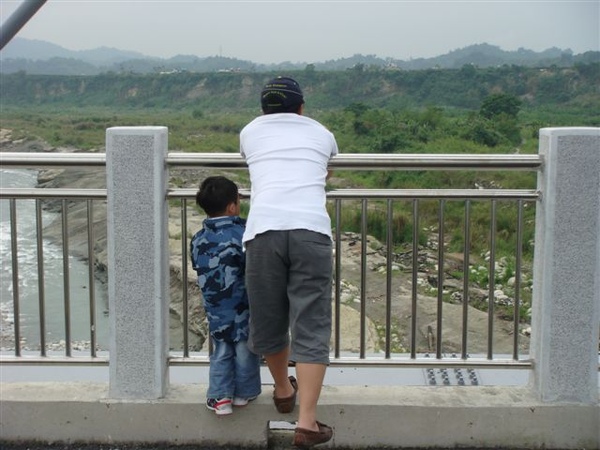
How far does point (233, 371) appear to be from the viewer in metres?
3.86

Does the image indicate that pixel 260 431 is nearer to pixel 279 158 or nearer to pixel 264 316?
pixel 264 316

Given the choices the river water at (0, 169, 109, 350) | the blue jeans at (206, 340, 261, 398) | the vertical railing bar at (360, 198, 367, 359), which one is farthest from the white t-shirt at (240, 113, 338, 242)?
the river water at (0, 169, 109, 350)

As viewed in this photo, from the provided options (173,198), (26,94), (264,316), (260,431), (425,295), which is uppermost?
(26,94)

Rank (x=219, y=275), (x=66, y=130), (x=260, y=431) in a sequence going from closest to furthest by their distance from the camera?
(x=219, y=275) → (x=260, y=431) → (x=66, y=130)

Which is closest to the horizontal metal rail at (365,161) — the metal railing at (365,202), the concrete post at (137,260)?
the metal railing at (365,202)

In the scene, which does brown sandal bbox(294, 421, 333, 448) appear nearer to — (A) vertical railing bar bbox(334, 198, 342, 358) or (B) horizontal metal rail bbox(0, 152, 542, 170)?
(A) vertical railing bar bbox(334, 198, 342, 358)

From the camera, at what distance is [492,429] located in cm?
396

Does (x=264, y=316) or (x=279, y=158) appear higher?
(x=279, y=158)

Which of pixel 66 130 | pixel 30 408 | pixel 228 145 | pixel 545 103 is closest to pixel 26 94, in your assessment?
pixel 66 130

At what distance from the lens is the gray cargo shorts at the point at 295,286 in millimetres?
3381

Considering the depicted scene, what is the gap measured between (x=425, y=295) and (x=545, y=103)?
2034 inches

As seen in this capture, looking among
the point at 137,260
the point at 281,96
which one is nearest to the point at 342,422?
the point at 137,260

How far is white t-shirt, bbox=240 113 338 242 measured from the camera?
11.1 feet

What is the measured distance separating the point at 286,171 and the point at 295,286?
511 millimetres
